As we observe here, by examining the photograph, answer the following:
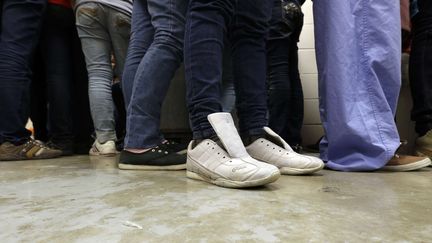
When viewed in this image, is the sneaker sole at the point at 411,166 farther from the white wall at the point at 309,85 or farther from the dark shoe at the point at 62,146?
the dark shoe at the point at 62,146

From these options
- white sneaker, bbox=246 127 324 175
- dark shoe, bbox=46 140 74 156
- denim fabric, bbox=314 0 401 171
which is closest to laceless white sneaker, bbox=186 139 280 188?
white sneaker, bbox=246 127 324 175

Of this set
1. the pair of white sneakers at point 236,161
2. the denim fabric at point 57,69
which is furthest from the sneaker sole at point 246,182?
the denim fabric at point 57,69

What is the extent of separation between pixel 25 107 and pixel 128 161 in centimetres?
70

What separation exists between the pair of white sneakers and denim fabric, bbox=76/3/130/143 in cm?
88

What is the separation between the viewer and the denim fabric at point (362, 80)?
1.09 m

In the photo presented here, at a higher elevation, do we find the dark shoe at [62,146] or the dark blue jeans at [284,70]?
the dark blue jeans at [284,70]

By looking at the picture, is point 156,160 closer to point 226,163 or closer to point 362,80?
point 226,163

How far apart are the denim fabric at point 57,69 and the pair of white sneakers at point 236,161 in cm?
106

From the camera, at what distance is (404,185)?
0.88 meters

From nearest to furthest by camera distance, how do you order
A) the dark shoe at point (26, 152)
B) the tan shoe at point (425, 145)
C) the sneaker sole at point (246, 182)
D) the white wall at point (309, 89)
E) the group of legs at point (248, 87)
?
the sneaker sole at point (246, 182), the group of legs at point (248, 87), the tan shoe at point (425, 145), the dark shoe at point (26, 152), the white wall at point (309, 89)

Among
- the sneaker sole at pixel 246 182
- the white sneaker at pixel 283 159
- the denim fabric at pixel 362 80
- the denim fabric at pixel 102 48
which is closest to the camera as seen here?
the sneaker sole at pixel 246 182

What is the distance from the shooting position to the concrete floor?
1.63 feet

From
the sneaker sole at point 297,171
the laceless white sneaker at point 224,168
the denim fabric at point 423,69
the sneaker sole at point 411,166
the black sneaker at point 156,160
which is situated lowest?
the sneaker sole at point 411,166

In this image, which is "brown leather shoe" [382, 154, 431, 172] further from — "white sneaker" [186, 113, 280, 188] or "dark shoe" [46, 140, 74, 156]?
"dark shoe" [46, 140, 74, 156]
